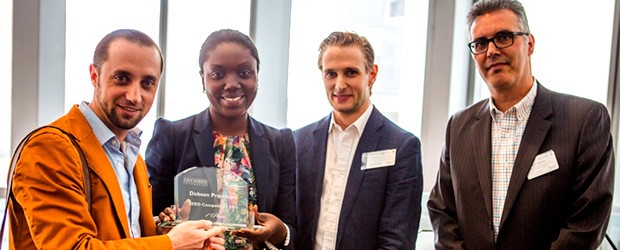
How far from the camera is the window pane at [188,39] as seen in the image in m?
3.83

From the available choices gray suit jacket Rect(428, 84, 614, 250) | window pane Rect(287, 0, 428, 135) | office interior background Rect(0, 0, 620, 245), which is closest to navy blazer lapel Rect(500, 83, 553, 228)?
gray suit jacket Rect(428, 84, 614, 250)

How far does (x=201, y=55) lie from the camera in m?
2.13

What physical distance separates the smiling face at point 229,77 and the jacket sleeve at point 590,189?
1327 millimetres

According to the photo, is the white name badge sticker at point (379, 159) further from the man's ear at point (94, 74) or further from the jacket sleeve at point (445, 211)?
the man's ear at point (94, 74)

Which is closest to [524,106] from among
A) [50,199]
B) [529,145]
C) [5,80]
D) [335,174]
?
[529,145]

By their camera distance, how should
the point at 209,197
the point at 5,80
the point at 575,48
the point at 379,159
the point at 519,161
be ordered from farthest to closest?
the point at 575,48 → the point at 5,80 → the point at 379,159 → the point at 519,161 → the point at 209,197

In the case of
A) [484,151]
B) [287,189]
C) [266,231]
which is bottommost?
[266,231]

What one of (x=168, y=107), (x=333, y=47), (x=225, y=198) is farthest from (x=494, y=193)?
(x=168, y=107)

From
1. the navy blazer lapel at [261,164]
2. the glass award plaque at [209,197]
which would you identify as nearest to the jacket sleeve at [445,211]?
the navy blazer lapel at [261,164]

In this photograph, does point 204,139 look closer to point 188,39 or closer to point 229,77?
point 229,77

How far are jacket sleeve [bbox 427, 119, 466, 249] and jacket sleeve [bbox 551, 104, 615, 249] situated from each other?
39 centimetres

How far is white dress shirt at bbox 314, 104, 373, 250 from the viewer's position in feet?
7.54

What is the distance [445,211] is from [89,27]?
9.04ft

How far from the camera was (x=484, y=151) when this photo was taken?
2.15m
